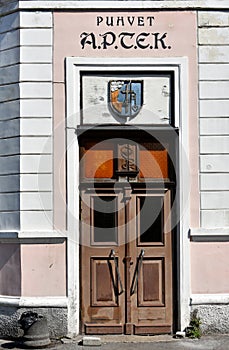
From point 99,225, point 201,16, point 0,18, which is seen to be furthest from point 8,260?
point 201,16

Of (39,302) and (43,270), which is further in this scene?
(43,270)

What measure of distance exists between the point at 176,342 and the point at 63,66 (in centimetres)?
437

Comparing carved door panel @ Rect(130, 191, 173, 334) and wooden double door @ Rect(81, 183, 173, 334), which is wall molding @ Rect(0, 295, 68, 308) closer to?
wooden double door @ Rect(81, 183, 173, 334)

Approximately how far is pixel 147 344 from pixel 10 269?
232cm

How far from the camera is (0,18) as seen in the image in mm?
9852

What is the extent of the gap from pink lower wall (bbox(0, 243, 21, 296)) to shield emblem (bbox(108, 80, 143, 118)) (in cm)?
253

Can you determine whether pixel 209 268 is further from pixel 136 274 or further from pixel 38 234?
pixel 38 234

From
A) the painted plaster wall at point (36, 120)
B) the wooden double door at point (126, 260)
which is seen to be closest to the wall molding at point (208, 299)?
the wooden double door at point (126, 260)

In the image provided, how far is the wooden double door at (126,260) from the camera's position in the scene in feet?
30.7

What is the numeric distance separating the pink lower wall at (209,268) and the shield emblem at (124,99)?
2196 mm

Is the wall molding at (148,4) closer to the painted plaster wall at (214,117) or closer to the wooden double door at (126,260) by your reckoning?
the painted plaster wall at (214,117)

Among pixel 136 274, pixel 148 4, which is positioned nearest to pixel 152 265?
pixel 136 274

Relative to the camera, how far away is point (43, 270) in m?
9.30

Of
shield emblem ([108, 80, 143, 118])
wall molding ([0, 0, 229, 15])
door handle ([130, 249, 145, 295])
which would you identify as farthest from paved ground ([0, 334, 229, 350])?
wall molding ([0, 0, 229, 15])
